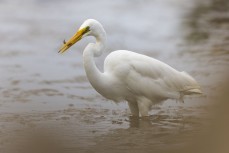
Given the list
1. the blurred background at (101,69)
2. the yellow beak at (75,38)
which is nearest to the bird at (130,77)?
the yellow beak at (75,38)

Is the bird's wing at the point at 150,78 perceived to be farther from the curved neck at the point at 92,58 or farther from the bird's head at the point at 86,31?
the bird's head at the point at 86,31

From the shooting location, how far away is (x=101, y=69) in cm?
1155

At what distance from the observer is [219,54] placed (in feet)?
40.5

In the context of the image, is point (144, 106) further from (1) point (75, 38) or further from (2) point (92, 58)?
(1) point (75, 38)

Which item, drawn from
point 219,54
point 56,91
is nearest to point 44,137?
point 56,91

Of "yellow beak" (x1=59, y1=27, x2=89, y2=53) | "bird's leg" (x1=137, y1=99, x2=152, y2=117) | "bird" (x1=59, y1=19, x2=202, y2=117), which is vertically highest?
"yellow beak" (x1=59, y1=27, x2=89, y2=53)

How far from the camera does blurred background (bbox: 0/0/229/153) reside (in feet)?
25.4

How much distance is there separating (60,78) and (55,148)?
3.84m

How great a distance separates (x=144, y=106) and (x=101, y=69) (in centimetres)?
324

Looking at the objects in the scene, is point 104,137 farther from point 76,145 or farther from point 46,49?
point 46,49

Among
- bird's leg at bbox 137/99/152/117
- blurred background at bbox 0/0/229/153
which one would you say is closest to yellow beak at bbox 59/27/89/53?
blurred background at bbox 0/0/229/153

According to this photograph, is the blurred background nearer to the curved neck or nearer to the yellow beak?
the curved neck

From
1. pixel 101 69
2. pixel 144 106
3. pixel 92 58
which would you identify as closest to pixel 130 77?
pixel 144 106

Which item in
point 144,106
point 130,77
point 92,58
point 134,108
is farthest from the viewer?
point 134,108
